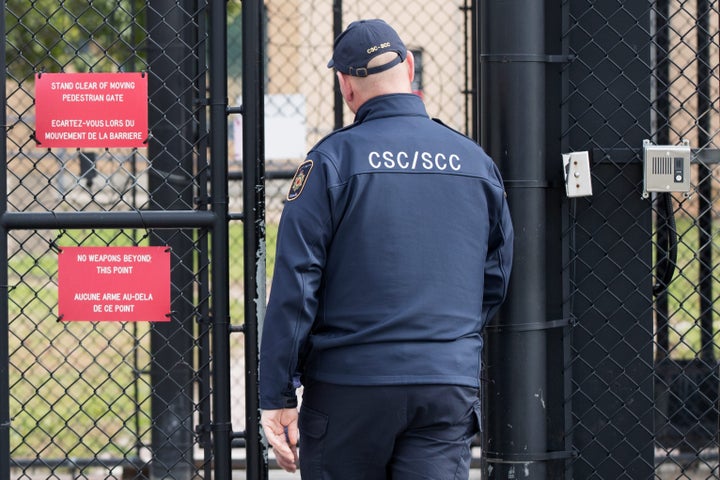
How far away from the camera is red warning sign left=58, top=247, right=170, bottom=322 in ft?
10.8

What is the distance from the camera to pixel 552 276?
3482mm

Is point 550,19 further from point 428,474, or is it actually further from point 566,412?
point 428,474

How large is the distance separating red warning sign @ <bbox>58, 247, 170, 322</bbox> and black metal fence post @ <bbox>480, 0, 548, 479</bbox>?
1.19 m

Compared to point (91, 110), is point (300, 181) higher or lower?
lower

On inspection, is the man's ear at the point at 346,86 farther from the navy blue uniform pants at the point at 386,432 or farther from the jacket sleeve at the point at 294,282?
the navy blue uniform pants at the point at 386,432

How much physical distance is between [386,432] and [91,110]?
1536mm

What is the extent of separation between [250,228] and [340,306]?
659 mm

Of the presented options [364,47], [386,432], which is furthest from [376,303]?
[364,47]

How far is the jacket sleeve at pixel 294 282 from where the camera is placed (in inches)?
107

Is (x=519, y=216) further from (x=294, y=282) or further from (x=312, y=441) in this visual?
(x=312, y=441)

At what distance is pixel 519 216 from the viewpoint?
11.1 ft

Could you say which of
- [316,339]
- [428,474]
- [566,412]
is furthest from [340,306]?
[566,412]

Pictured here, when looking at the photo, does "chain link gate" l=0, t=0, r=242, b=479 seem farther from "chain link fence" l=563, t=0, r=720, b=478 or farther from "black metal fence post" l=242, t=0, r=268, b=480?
"chain link fence" l=563, t=0, r=720, b=478

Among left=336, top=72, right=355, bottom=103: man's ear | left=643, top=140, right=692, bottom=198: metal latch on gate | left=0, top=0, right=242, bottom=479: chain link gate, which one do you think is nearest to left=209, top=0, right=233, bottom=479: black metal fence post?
left=0, top=0, right=242, bottom=479: chain link gate
